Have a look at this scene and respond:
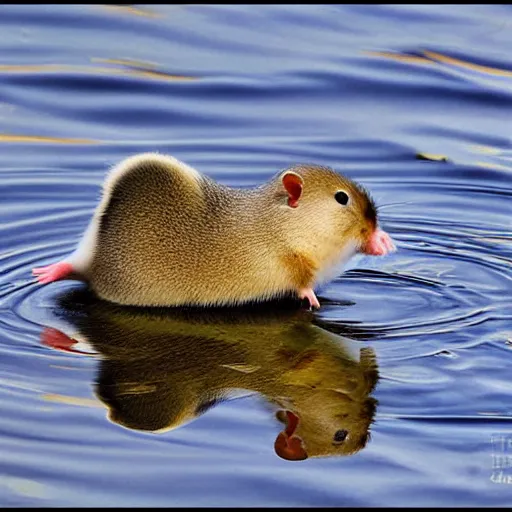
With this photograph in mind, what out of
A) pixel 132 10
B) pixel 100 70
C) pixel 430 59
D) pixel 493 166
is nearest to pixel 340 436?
pixel 493 166

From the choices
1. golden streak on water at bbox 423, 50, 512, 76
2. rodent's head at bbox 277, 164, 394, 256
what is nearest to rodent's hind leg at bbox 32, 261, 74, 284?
rodent's head at bbox 277, 164, 394, 256

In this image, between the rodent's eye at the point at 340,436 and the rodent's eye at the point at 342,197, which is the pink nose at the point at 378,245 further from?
the rodent's eye at the point at 340,436

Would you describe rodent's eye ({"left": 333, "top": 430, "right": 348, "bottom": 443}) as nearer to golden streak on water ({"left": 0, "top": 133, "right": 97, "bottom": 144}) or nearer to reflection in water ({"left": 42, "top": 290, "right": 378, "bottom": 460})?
reflection in water ({"left": 42, "top": 290, "right": 378, "bottom": 460})

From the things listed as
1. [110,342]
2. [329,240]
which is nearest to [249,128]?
[329,240]

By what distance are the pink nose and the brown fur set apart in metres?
0.12

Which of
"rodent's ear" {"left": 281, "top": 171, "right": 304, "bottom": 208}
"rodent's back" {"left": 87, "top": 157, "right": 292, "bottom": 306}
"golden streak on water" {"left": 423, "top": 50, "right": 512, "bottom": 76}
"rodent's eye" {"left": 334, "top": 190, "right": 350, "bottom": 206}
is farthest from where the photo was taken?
"golden streak on water" {"left": 423, "top": 50, "right": 512, "bottom": 76}

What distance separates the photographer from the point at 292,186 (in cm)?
739

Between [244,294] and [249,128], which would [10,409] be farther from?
[249,128]

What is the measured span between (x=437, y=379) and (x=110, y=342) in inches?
58.2

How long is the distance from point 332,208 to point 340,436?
1.95 m

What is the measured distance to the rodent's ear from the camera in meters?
7.38

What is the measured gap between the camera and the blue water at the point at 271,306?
18.0 ft

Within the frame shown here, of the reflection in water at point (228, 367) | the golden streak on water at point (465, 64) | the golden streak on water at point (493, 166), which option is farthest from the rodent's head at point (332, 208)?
the golden streak on water at point (465, 64)

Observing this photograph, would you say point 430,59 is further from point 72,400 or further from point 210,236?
point 72,400
